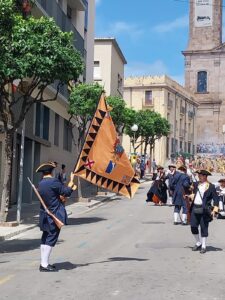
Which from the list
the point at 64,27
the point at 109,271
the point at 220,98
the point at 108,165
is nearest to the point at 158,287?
the point at 109,271

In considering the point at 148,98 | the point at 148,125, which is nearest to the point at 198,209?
the point at 148,125

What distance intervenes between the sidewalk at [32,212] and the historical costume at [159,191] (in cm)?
240

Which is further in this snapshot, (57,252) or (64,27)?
(64,27)

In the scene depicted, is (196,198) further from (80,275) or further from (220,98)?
(220,98)

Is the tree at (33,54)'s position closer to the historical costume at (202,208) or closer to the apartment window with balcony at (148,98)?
the historical costume at (202,208)

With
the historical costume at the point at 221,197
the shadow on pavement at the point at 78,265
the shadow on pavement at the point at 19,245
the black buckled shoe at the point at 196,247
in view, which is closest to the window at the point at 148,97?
the historical costume at the point at 221,197

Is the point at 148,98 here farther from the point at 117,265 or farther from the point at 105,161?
the point at 117,265

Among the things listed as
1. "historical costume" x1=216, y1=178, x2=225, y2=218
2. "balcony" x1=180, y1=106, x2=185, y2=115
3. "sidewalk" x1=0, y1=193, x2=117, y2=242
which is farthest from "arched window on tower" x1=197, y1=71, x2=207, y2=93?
"historical costume" x1=216, y1=178, x2=225, y2=218

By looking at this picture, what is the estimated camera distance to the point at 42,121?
2641cm

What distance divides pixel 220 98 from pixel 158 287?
87.6m

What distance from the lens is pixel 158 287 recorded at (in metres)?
8.32

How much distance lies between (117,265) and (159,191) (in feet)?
49.2

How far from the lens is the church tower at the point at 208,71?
306 feet

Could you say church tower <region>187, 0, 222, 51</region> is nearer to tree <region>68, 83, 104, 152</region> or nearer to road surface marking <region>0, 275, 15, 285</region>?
tree <region>68, 83, 104, 152</region>
